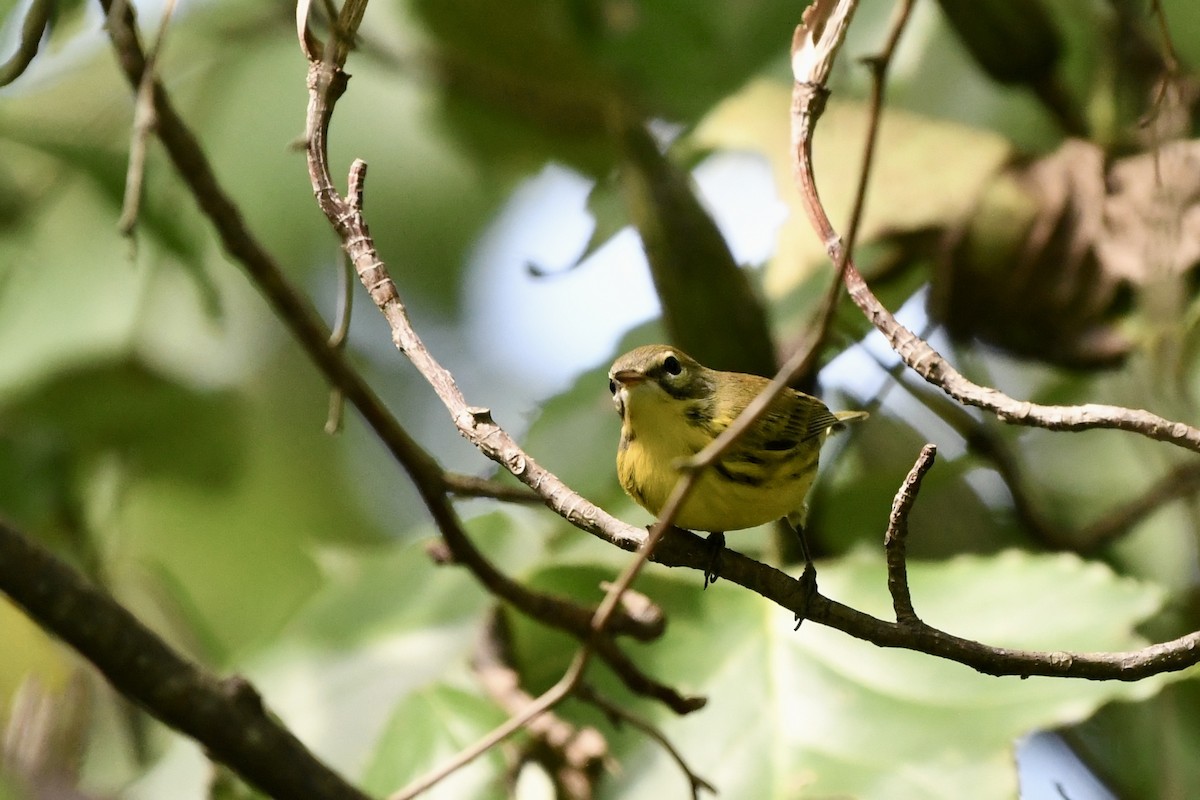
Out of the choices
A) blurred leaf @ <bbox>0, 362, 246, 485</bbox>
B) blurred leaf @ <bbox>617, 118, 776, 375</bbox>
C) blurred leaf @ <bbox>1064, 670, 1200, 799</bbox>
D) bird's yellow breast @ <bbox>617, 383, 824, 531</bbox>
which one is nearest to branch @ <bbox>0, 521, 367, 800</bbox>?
bird's yellow breast @ <bbox>617, 383, 824, 531</bbox>

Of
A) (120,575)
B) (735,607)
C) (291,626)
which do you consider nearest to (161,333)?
(120,575)

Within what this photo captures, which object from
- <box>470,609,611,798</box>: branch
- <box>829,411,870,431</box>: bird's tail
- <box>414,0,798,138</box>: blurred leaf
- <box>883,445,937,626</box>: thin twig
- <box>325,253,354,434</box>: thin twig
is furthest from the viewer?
<box>414,0,798,138</box>: blurred leaf

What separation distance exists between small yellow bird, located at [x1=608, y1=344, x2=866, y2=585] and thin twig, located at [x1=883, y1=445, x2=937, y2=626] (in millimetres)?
332

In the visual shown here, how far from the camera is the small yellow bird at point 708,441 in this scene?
1.17 m

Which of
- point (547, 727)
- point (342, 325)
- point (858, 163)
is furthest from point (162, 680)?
point (858, 163)

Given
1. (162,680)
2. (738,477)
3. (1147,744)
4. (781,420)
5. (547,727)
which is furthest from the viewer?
(1147,744)

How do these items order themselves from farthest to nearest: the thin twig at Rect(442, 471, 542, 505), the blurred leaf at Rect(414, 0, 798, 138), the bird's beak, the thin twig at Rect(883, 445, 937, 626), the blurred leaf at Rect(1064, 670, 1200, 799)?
the blurred leaf at Rect(414, 0, 798, 138)
the blurred leaf at Rect(1064, 670, 1200, 799)
the bird's beak
the thin twig at Rect(442, 471, 542, 505)
the thin twig at Rect(883, 445, 937, 626)

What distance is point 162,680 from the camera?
885mm

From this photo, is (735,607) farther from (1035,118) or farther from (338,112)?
(338,112)

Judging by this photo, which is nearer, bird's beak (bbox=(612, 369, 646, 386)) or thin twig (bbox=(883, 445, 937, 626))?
thin twig (bbox=(883, 445, 937, 626))

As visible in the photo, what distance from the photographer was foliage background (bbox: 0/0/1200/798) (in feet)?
4.81

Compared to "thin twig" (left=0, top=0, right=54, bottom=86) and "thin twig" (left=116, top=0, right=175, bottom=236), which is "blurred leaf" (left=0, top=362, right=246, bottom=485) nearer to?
"thin twig" (left=0, top=0, right=54, bottom=86)

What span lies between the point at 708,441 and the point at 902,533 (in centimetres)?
47

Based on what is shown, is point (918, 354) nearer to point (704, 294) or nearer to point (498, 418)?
point (704, 294)
